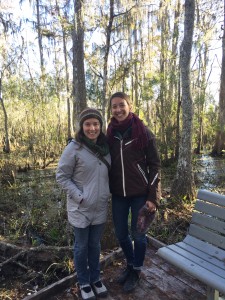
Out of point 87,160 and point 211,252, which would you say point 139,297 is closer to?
point 211,252

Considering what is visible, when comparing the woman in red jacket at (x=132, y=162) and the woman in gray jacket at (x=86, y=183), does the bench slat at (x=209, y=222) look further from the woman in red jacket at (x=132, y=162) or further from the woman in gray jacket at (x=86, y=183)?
the woman in gray jacket at (x=86, y=183)

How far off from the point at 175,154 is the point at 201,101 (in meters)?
3.54

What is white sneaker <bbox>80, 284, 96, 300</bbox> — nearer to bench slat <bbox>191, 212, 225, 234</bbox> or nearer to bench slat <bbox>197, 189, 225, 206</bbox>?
bench slat <bbox>191, 212, 225, 234</bbox>

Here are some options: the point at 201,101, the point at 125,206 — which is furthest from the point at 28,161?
the point at 125,206

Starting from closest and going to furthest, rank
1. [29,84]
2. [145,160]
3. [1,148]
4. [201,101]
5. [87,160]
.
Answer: [87,160]
[145,160]
[201,101]
[29,84]
[1,148]

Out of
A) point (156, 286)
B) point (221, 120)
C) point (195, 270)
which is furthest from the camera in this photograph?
point (221, 120)

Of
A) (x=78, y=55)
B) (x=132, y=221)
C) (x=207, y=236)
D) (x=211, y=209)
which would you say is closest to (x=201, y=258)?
(x=207, y=236)

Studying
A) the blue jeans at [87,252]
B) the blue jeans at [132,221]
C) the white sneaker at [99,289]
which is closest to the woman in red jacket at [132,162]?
the blue jeans at [132,221]

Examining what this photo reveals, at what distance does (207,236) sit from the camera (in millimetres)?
2820

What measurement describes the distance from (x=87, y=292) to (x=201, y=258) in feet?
3.65

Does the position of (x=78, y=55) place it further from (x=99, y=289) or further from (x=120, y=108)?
(x=99, y=289)

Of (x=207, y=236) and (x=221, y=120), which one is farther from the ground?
(x=221, y=120)

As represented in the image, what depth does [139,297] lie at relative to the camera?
9.41 feet

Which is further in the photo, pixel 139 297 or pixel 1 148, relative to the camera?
pixel 1 148
